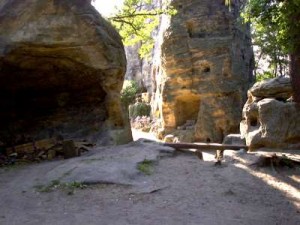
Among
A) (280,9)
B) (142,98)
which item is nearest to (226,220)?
(280,9)

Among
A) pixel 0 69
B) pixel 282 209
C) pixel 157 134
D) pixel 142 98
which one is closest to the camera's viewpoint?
pixel 282 209

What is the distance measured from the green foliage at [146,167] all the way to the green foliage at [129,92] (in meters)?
26.5

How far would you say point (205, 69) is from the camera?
22.6 m

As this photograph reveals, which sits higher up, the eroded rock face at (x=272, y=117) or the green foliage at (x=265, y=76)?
the green foliage at (x=265, y=76)

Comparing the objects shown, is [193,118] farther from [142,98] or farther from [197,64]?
[142,98]

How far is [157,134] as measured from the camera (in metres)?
25.5

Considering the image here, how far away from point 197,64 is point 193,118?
3.71m

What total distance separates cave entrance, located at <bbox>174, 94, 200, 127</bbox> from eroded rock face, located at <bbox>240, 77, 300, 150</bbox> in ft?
36.6

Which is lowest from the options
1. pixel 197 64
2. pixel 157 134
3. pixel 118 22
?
pixel 157 134

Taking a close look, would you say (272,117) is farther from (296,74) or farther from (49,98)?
(49,98)

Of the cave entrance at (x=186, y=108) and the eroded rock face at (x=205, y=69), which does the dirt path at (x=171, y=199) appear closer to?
the eroded rock face at (x=205, y=69)

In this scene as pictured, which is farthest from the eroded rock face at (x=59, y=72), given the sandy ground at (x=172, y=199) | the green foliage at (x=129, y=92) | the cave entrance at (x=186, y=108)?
the green foliage at (x=129, y=92)

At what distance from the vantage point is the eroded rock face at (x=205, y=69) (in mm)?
21844

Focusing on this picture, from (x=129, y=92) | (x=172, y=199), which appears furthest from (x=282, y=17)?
(x=129, y=92)
